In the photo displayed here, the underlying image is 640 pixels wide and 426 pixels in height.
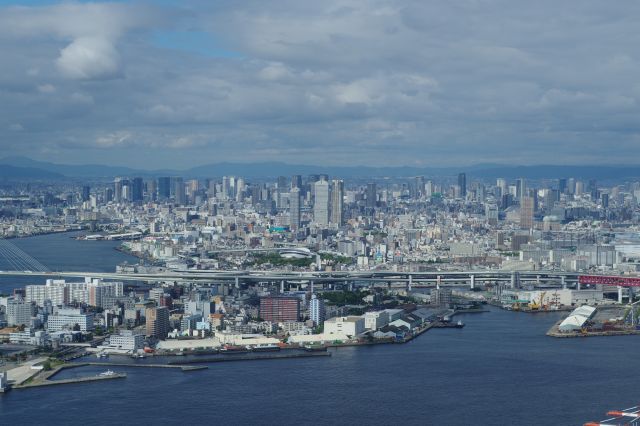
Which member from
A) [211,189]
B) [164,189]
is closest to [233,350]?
[164,189]

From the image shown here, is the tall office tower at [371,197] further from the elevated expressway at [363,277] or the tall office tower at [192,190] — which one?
the elevated expressway at [363,277]

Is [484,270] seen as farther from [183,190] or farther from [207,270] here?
[183,190]

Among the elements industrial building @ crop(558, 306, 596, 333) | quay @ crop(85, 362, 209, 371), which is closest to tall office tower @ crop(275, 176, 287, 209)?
industrial building @ crop(558, 306, 596, 333)

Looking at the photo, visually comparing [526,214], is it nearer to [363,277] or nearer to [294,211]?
[294,211]

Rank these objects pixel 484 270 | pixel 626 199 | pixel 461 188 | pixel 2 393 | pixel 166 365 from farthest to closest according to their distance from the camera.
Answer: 1. pixel 461 188
2. pixel 626 199
3. pixel 484 270
4. pixel 166 365
5. pixel 2 393

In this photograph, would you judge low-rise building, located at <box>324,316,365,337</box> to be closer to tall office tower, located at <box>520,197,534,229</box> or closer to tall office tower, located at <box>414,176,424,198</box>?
tall office tower, located at <box>520,197,534,229</box>

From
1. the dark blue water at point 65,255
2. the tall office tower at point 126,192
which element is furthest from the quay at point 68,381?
the tall office tower at point 126,192

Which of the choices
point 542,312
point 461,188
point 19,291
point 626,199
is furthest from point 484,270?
point 461,188
